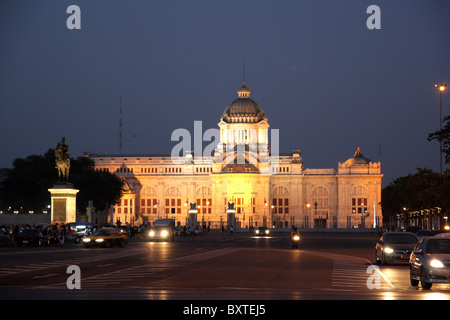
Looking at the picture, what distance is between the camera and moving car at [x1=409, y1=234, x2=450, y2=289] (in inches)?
1086

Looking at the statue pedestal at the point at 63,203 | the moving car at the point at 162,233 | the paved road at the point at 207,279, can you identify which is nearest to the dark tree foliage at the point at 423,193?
the moving car at the point at 162,233

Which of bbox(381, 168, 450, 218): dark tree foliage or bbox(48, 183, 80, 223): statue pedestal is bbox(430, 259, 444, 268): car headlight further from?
bbox(48, 183, 80, 223): statue pedestal

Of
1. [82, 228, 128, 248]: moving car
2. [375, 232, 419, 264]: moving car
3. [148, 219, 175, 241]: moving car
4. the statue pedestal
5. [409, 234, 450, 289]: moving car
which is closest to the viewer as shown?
[409, 234, 450, 289]: moving car

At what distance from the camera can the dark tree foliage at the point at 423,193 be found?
87244 mm

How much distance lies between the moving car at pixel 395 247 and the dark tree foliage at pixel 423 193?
3787 cm

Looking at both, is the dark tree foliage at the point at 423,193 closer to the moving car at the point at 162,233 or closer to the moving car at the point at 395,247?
the moving car at the point at 162,233

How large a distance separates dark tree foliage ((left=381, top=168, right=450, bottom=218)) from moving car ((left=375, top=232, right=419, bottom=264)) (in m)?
37.9

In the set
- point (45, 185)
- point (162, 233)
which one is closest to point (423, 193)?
point (162, 233)

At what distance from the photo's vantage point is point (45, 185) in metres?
141

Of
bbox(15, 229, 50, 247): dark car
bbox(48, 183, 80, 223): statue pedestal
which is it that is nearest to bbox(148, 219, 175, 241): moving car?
bbox(48, 183, 80, 223): statue pedestal

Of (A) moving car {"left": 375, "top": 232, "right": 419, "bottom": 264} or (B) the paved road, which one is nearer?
(B) the paved road

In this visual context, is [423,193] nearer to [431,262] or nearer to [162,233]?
[162,233]
